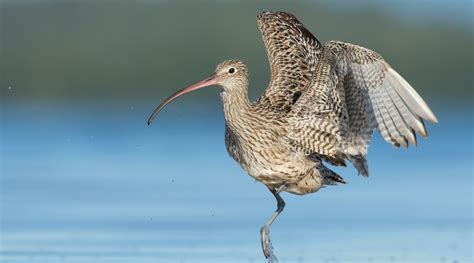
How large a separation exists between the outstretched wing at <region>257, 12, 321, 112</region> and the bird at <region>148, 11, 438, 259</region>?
0.01m

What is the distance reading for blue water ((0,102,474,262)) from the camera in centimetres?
1170

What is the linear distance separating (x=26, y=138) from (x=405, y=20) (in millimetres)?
23296

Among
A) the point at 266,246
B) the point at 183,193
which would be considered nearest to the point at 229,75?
the point at 266,246

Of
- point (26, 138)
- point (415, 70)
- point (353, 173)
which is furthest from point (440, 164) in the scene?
point (415, 70)

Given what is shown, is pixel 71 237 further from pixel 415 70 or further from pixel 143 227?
pixel 415 70

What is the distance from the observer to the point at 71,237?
486 inches

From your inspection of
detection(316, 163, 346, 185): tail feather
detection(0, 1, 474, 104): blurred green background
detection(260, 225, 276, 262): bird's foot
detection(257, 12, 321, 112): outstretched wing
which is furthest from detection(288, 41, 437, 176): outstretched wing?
detection(0, 1, 474, 104): blurred green background

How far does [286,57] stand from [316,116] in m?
1.13

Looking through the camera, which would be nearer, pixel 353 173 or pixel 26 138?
pixel 353 173

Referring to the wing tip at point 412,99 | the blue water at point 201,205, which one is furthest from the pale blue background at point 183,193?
the wing tip at point 412,99

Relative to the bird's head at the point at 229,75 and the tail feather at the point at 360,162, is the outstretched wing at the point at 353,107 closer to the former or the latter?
the tail feather at the point at 360,162

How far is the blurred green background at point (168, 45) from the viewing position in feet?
104

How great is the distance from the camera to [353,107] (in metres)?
11.2

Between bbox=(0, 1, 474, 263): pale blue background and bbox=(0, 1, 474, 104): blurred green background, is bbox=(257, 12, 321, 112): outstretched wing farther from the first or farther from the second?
bbox=(0, 1, 474, 104): blurred green background
